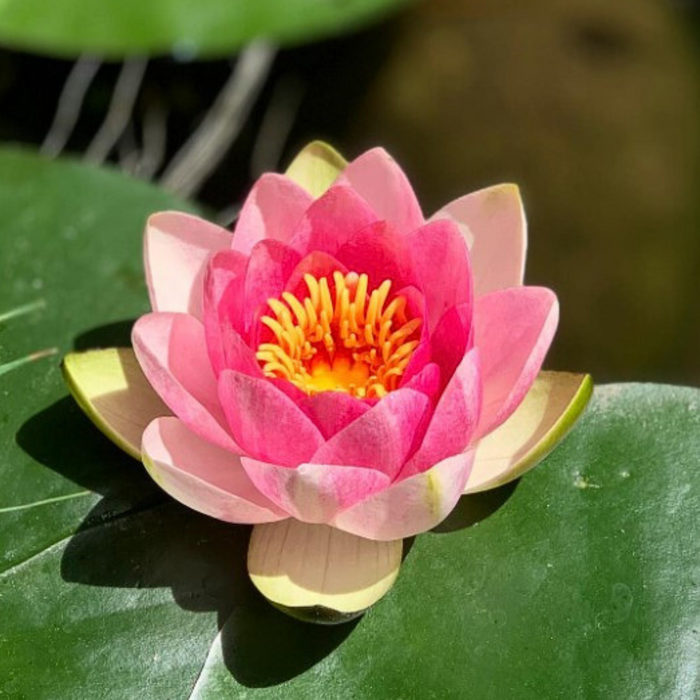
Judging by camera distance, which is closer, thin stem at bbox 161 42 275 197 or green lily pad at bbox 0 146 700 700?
green lily pad at bbox 0 146 700 700

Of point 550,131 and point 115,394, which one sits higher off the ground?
point 115,394

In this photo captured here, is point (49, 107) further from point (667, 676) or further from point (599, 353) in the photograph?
point (667, 676)

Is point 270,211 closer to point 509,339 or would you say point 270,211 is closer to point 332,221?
point 332,221

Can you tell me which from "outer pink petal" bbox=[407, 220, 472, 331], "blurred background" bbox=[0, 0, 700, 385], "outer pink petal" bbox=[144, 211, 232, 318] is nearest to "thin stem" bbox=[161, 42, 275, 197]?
"blurred background" bbox=[0, 0, 700, 385]

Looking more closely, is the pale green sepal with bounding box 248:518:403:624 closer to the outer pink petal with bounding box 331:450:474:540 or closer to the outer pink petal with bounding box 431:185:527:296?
the outer pink petal with bounding box 331:450:474:540

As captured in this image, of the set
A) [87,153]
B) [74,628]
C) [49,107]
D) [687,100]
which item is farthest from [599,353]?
[74,628]

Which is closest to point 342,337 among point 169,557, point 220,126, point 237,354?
point 237,354
